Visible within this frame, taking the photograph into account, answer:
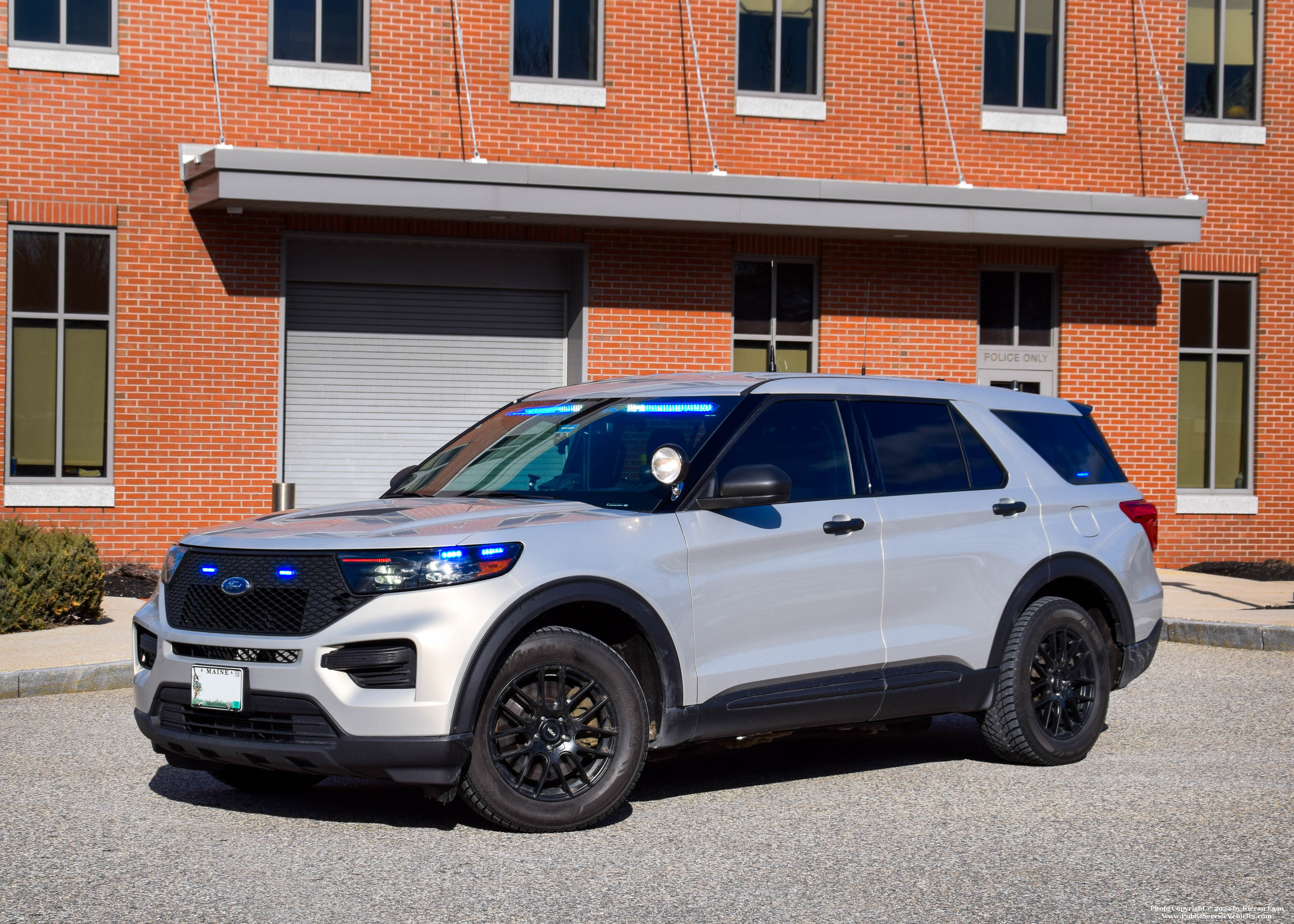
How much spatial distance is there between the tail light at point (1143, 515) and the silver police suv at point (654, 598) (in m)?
0.01

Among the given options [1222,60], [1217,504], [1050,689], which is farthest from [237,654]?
[1222,60]

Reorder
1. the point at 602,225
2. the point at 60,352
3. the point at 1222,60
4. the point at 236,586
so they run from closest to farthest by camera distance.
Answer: the point at 236,586 → the point at 60,352 → the point at 602,225 → the point at 1222,60

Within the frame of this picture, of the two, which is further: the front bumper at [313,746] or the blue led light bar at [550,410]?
the blue led light bar at [550,410]

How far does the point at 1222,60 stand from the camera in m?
18.4

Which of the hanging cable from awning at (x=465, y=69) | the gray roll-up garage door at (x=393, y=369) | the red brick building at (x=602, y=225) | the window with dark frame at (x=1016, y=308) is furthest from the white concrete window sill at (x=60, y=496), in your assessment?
the window with dark frame at (x=1016, y=308)

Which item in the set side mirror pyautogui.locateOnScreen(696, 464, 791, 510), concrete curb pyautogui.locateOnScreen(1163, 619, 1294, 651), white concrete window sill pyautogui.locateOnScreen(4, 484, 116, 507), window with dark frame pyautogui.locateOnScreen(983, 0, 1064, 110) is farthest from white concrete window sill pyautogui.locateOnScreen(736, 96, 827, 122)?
side mirror pyautogui.locateOnScreen(696, 464, 791, 510)

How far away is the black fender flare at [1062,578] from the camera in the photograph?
285 inches

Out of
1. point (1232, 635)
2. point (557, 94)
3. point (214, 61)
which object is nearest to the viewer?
point (1232, 635)

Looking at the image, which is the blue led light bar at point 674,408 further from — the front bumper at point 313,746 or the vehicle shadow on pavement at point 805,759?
the front bumper at point 313,746

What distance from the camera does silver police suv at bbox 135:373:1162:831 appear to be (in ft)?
18.2

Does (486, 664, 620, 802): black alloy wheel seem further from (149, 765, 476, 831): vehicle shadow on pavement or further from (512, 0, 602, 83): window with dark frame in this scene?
(512, 0, 602, 83): window with dark frame

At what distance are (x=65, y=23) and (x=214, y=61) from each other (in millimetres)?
1494

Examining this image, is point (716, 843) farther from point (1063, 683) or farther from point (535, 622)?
point (1063, 683)

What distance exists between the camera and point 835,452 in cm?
691
